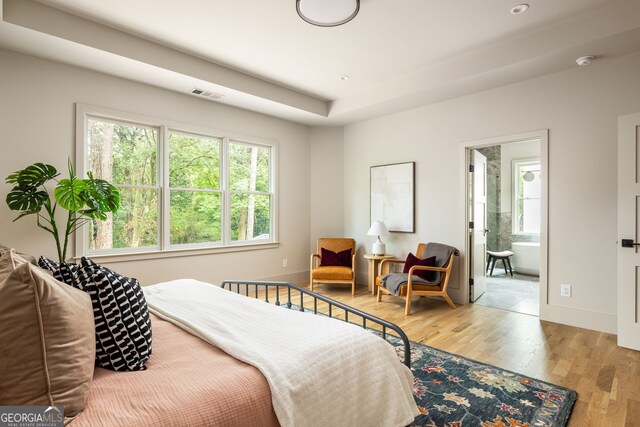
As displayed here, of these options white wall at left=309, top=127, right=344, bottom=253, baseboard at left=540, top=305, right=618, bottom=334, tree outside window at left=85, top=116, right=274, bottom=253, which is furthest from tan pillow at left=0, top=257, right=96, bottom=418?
white wall at left=309, top=127, right=344, bottom=253

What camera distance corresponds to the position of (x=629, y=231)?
288cm

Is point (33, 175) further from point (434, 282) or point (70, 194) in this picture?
point (434, 282)

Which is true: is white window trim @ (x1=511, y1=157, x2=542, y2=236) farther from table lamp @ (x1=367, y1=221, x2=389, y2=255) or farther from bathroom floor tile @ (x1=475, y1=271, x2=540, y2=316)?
table lamp @ (x1=367, y1=221, x2=389, y2=255)

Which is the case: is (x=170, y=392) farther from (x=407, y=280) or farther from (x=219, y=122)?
(x=219, y=122)

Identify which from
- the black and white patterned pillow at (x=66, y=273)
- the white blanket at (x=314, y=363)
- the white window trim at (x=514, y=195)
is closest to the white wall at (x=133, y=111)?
the white blanket at (x=314, y=363)

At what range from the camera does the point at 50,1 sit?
2691 millimetres

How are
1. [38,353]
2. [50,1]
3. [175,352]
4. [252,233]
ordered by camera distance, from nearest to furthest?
[38,353] < [175,352] < [50,1] < [252,233]

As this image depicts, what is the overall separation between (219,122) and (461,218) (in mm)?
3550

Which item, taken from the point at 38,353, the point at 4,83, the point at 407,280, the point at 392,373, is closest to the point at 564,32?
the point at 407,280

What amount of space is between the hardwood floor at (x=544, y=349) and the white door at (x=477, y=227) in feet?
1.35

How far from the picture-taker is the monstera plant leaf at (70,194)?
9.62 feet

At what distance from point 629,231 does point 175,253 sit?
474cm

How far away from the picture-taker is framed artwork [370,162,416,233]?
484 cm

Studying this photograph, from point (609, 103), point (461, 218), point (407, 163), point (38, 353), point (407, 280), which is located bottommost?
point (407, 280)
